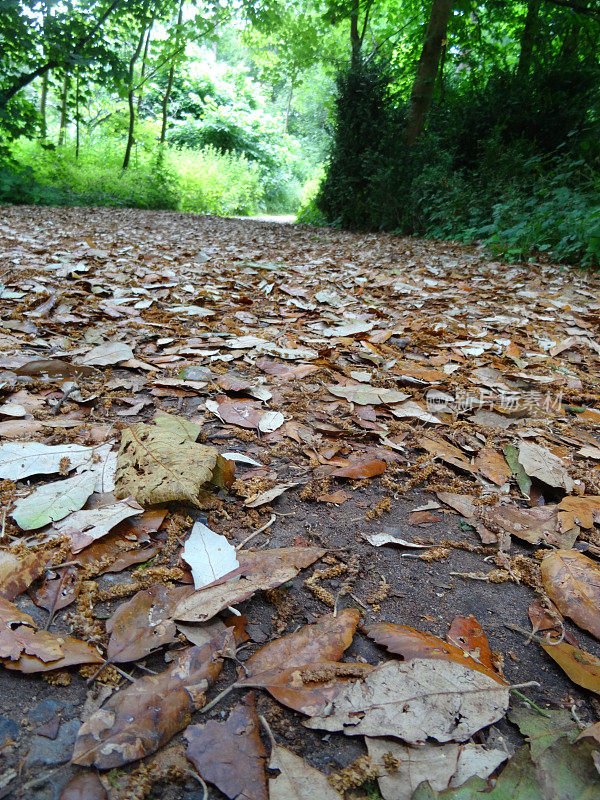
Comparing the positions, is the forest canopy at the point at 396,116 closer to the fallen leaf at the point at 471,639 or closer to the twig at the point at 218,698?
the fallen leaf at the point at 471,639

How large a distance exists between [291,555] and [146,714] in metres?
0.41

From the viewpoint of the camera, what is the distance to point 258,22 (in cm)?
1209

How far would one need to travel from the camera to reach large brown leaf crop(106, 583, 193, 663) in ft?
2.58

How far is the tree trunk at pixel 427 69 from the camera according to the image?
7.54 metres

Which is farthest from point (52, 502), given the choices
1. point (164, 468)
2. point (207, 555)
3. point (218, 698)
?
point (218, 698)

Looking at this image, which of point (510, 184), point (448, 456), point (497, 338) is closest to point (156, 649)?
point (448, 456)

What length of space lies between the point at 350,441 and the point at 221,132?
21.8 m

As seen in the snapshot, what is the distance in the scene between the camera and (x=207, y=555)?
1000mm

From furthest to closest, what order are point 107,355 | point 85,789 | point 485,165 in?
1. point 485,165
2. point 107,355
3. point 85,789

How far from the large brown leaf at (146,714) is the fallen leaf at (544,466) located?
1039mm

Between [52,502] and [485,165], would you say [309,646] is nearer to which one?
[52,502]

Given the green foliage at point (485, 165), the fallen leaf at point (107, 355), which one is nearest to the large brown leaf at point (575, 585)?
the fallen leaf at point (107, 355)

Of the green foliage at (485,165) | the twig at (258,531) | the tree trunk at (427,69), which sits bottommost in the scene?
the twig at (258,531)

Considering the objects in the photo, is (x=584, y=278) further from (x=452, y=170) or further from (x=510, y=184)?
(x=452, y=170)
